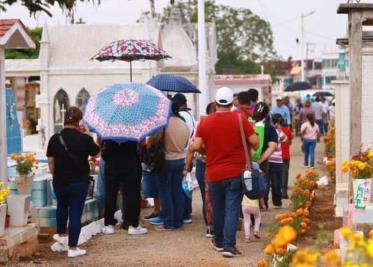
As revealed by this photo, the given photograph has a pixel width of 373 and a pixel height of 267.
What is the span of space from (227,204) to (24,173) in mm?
3821

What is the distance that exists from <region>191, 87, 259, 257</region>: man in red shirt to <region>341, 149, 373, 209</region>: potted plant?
3.40 feet

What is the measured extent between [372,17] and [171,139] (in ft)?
10.3

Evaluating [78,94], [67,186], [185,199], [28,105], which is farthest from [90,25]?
[67,186]

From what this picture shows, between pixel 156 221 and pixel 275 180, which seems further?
pixel 275 180

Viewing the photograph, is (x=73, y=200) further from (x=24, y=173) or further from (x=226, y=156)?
(x=24, y=173)

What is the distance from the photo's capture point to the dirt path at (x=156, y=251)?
9.02 meters

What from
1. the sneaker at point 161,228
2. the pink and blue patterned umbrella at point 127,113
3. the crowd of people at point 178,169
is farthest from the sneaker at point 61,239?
the sneaker at point 161,228

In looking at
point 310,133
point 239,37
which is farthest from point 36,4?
point 239,37

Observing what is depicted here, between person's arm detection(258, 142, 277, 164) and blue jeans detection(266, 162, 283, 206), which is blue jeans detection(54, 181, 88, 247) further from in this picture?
blue jeans detection(266, 162, 283, 206)

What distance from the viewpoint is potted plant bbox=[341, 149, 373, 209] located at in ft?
28.2

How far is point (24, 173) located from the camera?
11.8 m

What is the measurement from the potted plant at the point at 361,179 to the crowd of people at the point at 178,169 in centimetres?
105

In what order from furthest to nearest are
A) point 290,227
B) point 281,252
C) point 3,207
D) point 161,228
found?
point 161,228 < point 3,207 < point 281,252 < point 290,227

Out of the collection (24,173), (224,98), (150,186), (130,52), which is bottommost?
(150,186)
